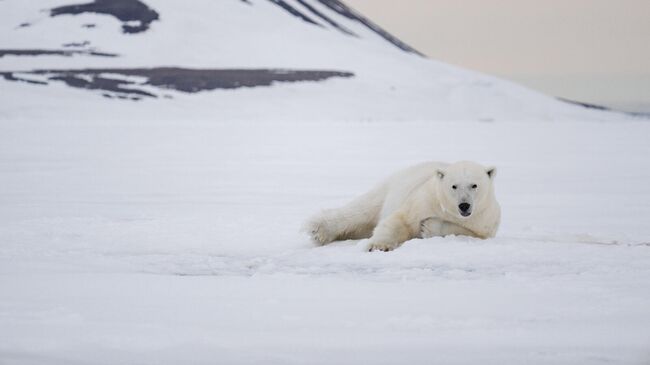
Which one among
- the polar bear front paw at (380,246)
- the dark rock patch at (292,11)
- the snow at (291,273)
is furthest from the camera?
the dark rock patch at (292,11)

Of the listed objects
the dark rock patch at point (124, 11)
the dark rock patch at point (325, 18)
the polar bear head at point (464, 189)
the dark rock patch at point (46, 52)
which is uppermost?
the polar bear head at point (464, 189)

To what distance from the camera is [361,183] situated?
13367 mm

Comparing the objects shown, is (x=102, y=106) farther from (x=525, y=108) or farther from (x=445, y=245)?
(x=445, y=245)

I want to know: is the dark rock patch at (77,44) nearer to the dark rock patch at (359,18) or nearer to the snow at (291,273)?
the dark rock patch at (359,18)

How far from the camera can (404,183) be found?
693 centimetres

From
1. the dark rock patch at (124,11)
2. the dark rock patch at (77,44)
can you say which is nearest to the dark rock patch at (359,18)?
the dark rock patch at (124,11)

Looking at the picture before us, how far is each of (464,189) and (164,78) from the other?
7179 centimetres

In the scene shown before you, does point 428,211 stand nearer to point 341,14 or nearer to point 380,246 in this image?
point 380,246

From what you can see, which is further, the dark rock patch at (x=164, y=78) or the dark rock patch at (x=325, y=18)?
the dark rock patch at (x=325, y=18)

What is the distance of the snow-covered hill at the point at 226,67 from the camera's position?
67.3 meters

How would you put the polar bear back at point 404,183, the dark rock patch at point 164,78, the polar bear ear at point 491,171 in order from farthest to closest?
the dark rock patch at point 164,78
the polar bear back at point 404,183
the polar bear ear at point 491,171

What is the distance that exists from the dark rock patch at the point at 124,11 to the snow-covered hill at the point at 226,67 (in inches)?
5.2

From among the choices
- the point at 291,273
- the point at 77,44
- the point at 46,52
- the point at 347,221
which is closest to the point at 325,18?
the point at 77,44

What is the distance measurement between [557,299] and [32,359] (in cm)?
257
